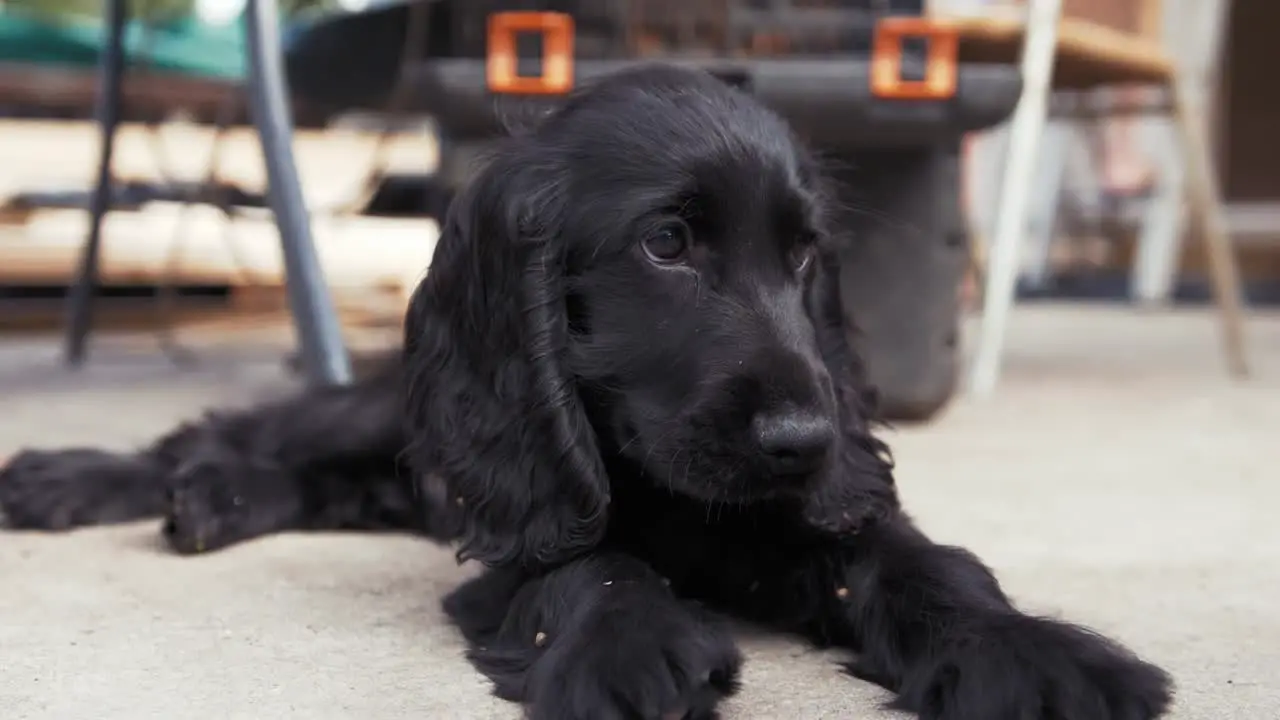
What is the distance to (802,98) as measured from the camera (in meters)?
2.94

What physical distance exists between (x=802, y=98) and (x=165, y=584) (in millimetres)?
1782

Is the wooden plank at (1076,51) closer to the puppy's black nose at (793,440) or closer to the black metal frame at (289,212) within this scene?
the black metal frame at (289,212)

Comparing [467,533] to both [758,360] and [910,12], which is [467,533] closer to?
[758,360]

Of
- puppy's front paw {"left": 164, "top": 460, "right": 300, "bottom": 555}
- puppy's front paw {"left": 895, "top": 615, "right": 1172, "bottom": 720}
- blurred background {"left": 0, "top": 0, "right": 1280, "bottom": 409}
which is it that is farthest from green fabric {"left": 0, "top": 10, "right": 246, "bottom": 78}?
puppy's front paw {"left": 895, "top": 615, "right": 1172, "bottom": 720}

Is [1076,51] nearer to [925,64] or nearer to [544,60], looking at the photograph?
[925,64]

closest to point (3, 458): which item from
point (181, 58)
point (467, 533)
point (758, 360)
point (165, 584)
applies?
point (165, 584)

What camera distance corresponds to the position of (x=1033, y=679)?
1197mm

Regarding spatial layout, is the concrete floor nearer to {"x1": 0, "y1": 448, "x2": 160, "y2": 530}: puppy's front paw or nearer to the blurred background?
{"x1": 0, "y1": 448, "x2": 160, "y2": 530}: puppy's front paw

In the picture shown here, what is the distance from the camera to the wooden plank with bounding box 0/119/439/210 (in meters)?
5.93

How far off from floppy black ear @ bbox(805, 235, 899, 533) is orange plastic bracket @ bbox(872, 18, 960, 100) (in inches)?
44.3

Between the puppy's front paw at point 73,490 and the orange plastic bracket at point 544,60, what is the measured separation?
1.19m

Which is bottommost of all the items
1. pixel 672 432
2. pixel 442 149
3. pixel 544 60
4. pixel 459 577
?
pixel 459 577

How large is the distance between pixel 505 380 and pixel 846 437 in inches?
18.4

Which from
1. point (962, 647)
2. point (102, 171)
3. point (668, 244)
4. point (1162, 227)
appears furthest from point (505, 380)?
point (1162, 227)
